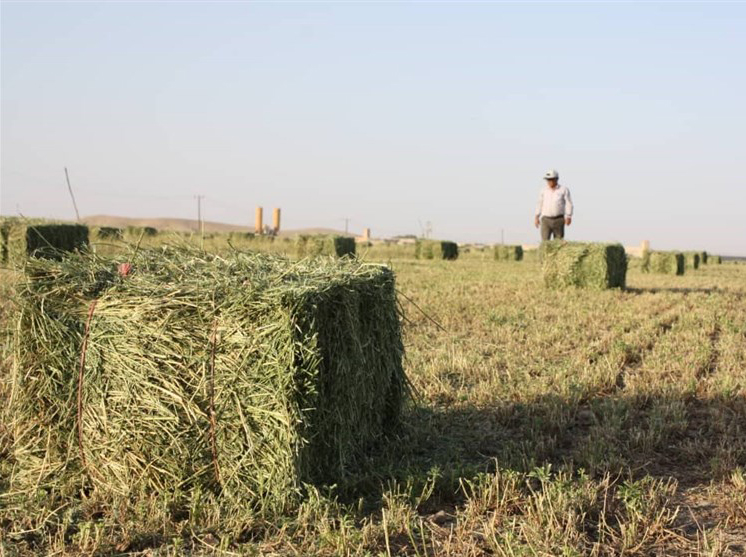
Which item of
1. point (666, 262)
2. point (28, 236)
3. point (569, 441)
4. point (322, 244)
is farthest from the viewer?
point (666, 262)

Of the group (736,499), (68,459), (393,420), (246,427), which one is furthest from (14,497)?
(736,499)

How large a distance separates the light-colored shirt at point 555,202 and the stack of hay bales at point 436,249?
1630 cm

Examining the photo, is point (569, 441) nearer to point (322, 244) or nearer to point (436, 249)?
point (322, 244)

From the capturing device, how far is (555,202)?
575 inches

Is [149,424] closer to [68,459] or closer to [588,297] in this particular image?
[68,459]

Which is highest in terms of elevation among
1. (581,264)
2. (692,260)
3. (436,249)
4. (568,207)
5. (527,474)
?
(568,207)

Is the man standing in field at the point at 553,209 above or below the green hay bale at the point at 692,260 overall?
above

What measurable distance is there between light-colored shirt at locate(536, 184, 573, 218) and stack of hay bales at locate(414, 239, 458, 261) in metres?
16.3

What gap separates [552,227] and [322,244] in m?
9.49

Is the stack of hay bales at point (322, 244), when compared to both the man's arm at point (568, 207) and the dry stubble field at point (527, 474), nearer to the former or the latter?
the man's arm at point (568, 207)

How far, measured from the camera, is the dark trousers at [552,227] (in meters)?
15.0

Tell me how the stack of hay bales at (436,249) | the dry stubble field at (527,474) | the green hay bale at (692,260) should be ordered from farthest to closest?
the green hay bale at (692,260), the stack of hay bales at (436,249), the dry stubble field at (527,474)

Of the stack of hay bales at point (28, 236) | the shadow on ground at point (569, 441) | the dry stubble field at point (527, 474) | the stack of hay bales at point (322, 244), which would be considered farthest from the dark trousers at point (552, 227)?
the stack of hay bales at point (28, 236)

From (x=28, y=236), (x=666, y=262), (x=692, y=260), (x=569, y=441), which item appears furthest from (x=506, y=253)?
(x=569, y=441)
